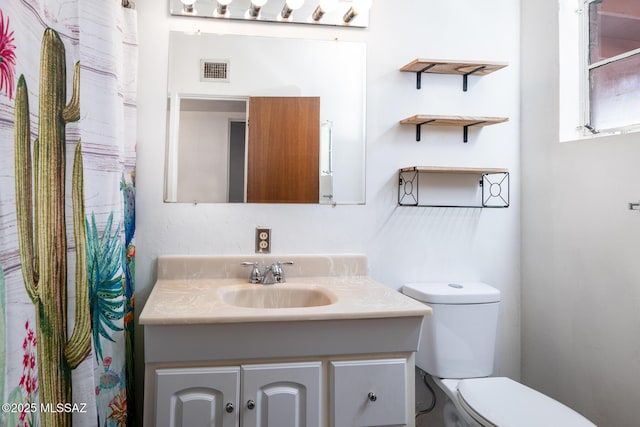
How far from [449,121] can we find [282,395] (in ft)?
4.30

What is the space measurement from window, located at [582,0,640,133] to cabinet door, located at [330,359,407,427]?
124 centimetres

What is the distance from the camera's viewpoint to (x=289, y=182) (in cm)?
183

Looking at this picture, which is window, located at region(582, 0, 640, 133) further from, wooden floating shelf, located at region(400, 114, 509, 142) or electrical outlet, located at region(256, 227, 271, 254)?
electrical outlet, located at region(256, 227, 271, 254)

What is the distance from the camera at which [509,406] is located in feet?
4.51

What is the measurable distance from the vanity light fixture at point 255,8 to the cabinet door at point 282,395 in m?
1.43

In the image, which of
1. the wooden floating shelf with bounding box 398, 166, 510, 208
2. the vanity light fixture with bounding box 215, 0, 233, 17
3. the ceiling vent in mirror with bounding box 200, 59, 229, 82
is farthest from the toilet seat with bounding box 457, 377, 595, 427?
the vanity light fixture with bounding box 215, 0, 233, 17

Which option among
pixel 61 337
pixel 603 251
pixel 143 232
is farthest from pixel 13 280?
pixel 603 251

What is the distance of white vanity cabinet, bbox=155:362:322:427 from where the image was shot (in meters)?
1.22

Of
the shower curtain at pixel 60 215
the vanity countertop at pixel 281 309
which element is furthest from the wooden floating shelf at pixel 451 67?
the shower curtain at pixel 60 215

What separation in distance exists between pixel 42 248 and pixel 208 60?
1186mm

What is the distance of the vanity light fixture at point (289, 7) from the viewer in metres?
1.79

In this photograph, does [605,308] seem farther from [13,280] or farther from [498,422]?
[13,280]

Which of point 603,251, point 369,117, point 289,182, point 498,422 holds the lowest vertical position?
point 498,422

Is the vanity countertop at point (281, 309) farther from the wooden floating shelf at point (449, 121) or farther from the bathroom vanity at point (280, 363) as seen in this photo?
the wooden floating shelf at point (449, 121)
